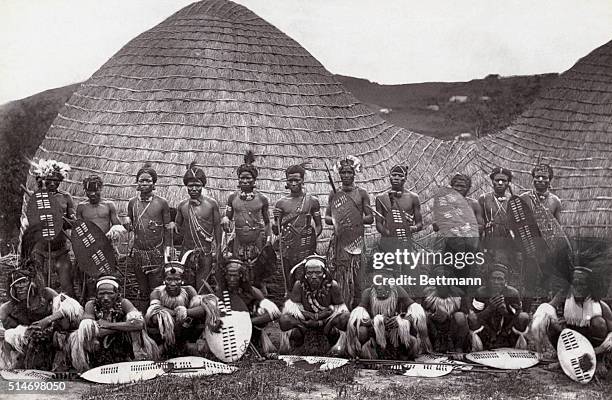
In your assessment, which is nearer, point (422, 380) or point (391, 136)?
point (422, 380)

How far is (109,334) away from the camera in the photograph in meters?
8.23

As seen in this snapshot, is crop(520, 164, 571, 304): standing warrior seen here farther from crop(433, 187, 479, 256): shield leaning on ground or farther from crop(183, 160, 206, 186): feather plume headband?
crop(183, 160, 206, 186): feather plume headband

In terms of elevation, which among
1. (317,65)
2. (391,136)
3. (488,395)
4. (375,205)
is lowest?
(488,395)

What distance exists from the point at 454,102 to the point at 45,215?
3.37 meters

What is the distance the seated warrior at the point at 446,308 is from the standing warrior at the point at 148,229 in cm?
206

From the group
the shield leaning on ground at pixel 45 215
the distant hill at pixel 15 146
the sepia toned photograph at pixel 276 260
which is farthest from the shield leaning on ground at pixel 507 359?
the distant hill at pixel 15 146

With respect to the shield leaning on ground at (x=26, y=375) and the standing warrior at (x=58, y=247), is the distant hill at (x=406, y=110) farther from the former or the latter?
the shield leaning on ground at (x=26, y=375)

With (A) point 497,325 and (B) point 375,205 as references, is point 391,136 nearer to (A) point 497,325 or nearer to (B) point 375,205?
(B) point 375,205

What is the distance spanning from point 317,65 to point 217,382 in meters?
2.66

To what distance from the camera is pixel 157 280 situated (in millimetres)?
8289

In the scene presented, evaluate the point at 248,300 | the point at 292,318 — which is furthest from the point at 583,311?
the point at 248,300

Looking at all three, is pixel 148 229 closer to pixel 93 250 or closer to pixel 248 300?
pixel 93 250

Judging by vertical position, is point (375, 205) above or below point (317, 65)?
below

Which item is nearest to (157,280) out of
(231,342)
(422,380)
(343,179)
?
(231,342)
